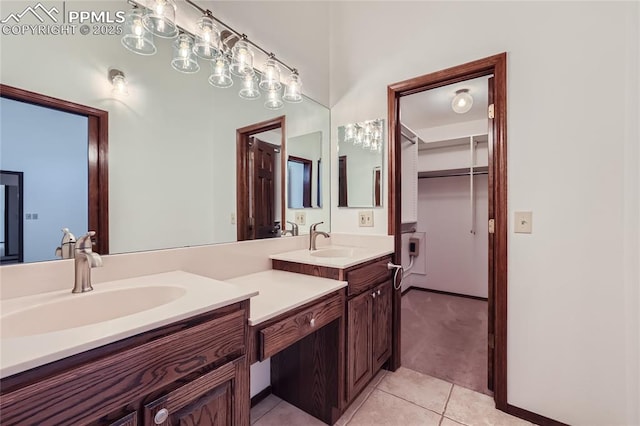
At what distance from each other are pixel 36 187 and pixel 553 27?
241cm

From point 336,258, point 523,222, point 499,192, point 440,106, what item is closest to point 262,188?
point 336,258

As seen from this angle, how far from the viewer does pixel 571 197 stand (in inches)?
54.3

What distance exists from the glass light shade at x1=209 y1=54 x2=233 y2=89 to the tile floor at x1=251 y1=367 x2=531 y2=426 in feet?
6.05

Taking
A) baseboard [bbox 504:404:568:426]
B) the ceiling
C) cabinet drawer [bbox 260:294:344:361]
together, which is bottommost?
baseboard [bbox 504:404:568:426]

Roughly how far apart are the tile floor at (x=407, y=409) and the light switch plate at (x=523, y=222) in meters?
1.04

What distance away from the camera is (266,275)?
1562mm

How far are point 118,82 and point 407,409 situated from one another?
2.17m

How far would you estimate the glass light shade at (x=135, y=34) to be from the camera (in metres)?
1.11

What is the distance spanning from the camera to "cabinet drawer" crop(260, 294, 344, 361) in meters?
1.00

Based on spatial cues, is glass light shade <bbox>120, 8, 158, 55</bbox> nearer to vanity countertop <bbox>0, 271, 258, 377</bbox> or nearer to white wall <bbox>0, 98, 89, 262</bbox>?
white wall <bbox>0, 98, 89, 262</bbox>

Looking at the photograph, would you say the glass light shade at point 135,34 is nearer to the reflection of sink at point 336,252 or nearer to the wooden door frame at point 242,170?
the wooden door frame at point 242,170

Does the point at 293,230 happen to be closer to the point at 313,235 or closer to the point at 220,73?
the point at 313,235

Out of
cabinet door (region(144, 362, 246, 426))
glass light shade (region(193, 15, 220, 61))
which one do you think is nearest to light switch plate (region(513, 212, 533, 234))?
cabinet door (region(144, 362, 246, 426))

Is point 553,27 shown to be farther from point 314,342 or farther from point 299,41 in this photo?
point 314,342
